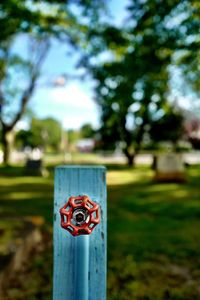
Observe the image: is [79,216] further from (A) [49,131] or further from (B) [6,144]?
(A) [49,131]

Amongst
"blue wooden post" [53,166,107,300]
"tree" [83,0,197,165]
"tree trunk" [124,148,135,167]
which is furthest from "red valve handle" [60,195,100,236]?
"tree trunk" [124,148,135,167]

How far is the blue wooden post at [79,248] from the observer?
4.71ft

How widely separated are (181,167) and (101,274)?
1262 cm

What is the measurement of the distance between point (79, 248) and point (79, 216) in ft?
0.45

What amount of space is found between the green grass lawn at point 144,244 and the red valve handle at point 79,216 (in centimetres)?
246

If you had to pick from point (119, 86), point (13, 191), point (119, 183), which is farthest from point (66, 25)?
point (119, 183)

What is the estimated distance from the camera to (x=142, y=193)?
425 inches

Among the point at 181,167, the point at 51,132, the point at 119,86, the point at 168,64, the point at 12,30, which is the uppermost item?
the point at 51,132

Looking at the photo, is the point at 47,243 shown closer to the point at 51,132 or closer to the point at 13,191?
the point at 13,191

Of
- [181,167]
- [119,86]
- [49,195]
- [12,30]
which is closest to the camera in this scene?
[119,86]

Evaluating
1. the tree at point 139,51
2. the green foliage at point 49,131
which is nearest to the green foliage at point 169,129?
the tree at point 139,51

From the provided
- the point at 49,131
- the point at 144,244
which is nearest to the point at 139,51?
the point at 144,244

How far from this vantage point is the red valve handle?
1.42 metres

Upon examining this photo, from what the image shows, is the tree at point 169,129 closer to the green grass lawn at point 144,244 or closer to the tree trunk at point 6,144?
the tree trunk at point 6,144
